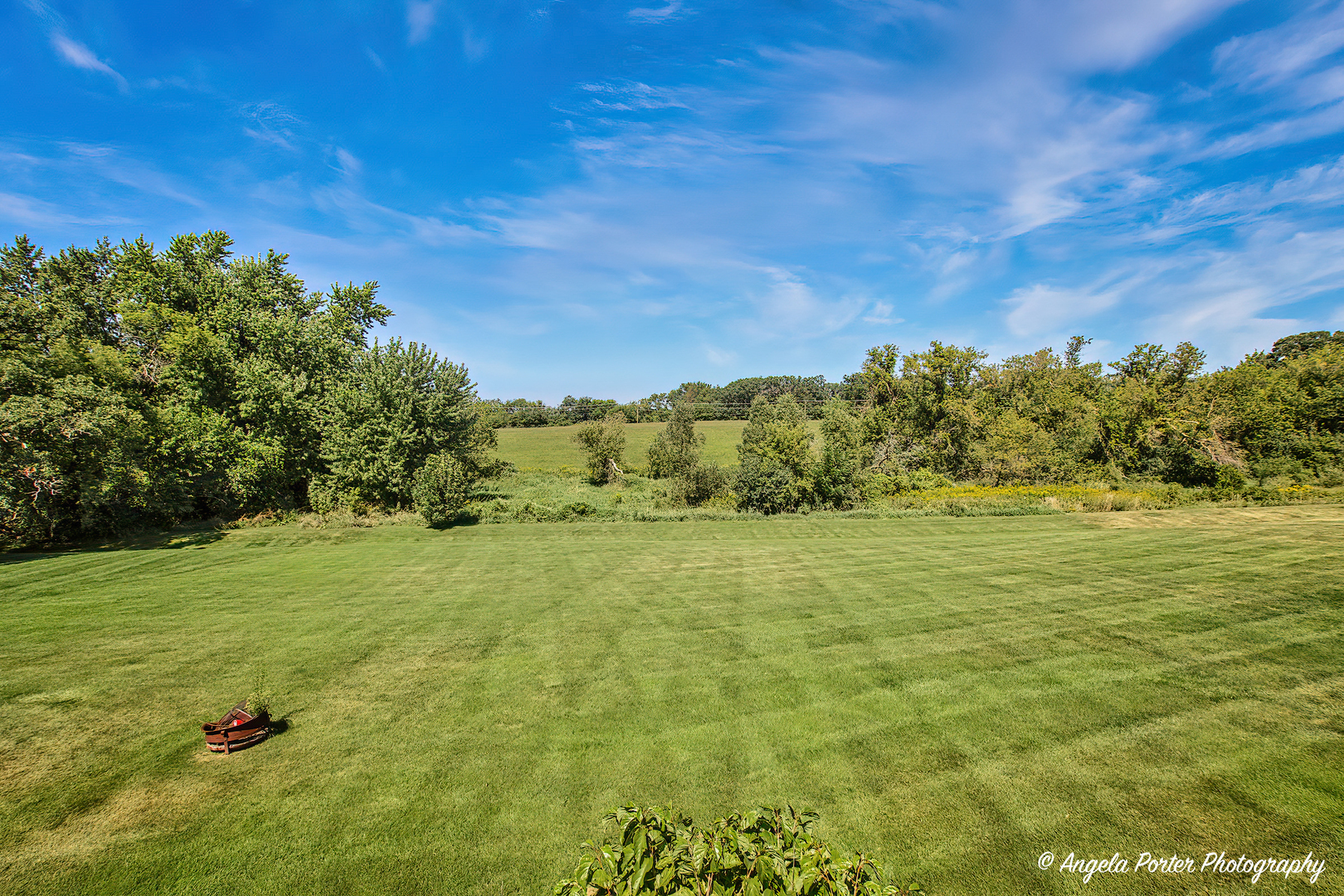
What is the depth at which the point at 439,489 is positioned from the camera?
23609mm

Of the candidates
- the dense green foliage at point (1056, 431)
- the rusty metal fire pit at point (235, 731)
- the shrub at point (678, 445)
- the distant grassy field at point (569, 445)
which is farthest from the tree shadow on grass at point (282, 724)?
the distant grassy field at point (569, 445)

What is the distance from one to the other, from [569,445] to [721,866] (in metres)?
61.8

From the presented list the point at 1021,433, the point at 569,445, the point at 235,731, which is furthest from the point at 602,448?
the point at 235,731

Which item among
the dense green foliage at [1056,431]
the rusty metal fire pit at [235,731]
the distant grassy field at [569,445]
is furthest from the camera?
the distant grassy field at [569,445]

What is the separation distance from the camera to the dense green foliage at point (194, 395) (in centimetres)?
1678

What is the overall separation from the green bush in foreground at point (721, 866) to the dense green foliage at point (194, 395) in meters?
22.4

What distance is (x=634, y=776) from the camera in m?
5.18

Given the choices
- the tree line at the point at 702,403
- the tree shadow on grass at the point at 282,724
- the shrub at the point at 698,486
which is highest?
the tree line at the point at 702,403

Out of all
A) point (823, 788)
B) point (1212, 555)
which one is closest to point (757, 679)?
point (823, 788)

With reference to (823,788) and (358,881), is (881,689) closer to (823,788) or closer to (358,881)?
(823,788)

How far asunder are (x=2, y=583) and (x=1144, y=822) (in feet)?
68.4

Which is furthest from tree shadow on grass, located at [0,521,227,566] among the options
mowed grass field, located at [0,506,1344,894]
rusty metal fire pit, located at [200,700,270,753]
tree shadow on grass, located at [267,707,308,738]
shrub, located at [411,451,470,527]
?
rusty metal fire pit, located at [200,700,270,753]

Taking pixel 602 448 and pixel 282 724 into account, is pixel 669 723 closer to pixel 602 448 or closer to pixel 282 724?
pixel 282 724

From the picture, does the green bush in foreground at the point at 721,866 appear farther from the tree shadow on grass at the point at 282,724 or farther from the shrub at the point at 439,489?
the shrub at the point at 439,489
